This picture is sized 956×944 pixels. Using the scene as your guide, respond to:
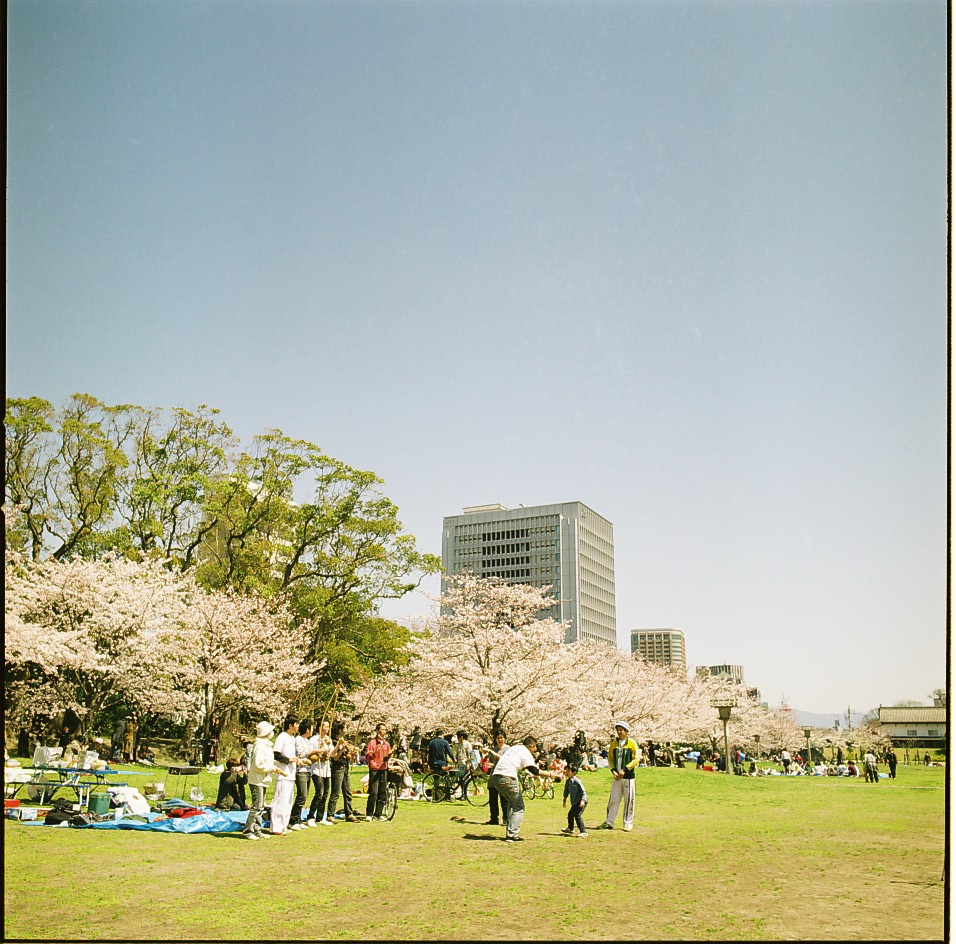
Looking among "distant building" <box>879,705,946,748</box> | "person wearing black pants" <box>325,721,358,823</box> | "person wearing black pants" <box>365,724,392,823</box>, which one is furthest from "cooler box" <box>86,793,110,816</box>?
"distant building" <box>879,705,946,748</box>

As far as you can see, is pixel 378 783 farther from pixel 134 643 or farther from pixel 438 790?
pixel 134 643

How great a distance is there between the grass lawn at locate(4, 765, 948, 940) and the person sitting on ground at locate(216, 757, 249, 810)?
5.17 feet

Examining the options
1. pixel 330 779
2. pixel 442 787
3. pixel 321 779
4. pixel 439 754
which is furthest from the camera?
pixel 439 754

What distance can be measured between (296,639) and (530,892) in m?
15.3

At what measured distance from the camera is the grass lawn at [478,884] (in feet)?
17.2

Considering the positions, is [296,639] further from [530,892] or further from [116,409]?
[530,892]

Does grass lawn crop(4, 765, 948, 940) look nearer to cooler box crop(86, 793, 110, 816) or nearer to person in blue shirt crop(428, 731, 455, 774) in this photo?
cooler box crop(86, 793, 110, 816)

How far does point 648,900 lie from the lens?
572 centimetres

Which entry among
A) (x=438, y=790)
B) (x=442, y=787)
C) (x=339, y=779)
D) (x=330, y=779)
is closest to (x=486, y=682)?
(x=442, y=787)

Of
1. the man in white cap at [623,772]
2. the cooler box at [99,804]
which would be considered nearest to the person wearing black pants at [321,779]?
the cooler box at [99,804]

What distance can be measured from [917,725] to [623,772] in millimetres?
3936

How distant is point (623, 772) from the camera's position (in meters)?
9.38

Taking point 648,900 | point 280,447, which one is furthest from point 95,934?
point 280,447

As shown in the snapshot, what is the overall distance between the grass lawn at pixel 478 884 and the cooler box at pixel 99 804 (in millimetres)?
569
